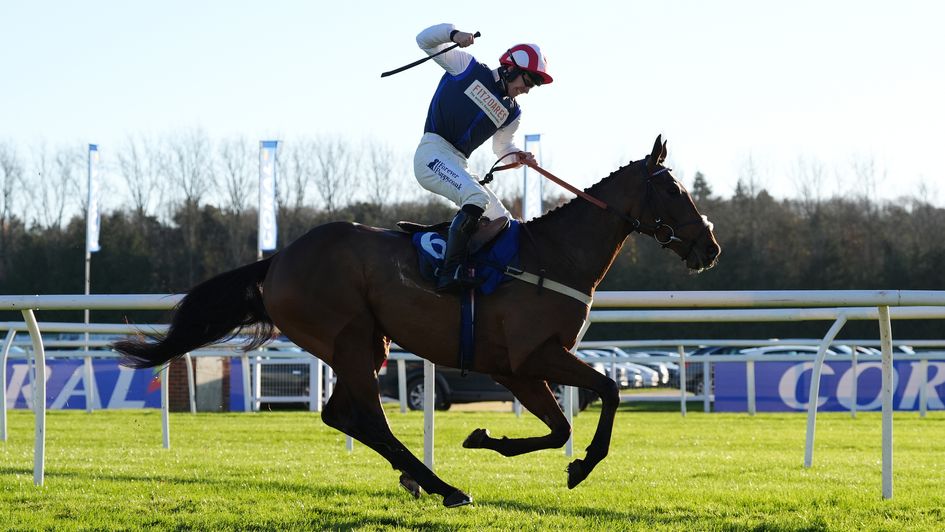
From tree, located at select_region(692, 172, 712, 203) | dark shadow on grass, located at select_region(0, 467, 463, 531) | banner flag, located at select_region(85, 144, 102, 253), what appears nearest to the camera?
dark shadow on grass, located at select_region(0, 467, 463, 531)

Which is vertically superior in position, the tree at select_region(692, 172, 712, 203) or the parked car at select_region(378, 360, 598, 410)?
the tree at select_region(692, 172, 712, 203)

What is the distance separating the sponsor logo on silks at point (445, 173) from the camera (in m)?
6.26

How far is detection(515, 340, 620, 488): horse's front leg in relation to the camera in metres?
5.79

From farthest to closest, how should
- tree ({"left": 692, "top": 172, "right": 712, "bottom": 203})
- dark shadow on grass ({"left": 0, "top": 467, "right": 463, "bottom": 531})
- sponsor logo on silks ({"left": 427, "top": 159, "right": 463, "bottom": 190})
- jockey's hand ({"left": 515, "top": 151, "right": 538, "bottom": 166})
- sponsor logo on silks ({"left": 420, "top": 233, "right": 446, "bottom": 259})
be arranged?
tree ({"left": 692, "top": 172, "right": 712, "bottom": 203}) < jockey's hand ({"left": 515, "top": 151, "right": 538, "bottom": 166}) < sponsor logo on silks ({"left": 427, "top": 159, "right": 463, "bottom": 190}) < sponsor logo on silks ({"left": 420, "top": 233, "right": 446, "bottom": 259}) < dark shadow on grass ({"left": 0, "top": 467, "right": 463, "bottom": 531})

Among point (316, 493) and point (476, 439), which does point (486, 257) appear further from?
point (316, 493)

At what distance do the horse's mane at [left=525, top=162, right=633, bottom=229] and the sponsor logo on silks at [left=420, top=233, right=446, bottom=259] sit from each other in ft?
1.72

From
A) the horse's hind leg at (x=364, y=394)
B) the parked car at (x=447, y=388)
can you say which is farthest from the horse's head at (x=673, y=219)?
the parked car at (x=447, y=388)

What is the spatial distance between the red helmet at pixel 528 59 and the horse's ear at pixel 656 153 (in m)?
0.71

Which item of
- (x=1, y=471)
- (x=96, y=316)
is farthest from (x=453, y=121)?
(x=96, y=316)

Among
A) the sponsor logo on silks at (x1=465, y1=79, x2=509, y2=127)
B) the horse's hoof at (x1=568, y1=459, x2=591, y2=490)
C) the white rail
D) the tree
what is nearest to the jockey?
the sponsor logo on silks at (x1=465, y1=79, x2=509, y2=127)

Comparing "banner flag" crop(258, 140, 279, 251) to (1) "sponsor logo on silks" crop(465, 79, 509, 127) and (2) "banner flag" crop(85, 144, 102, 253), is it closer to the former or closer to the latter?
(2) "banner flag" crop(85, 144, 102, 253)

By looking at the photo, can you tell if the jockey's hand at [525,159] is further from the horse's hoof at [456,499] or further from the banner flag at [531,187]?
the banner flag at [531,187]

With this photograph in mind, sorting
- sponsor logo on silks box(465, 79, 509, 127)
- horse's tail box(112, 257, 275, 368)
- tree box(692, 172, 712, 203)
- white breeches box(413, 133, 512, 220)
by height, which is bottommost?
horse's tail box(112, 257, 275, 368)

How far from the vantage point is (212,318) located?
6664 millimetres
